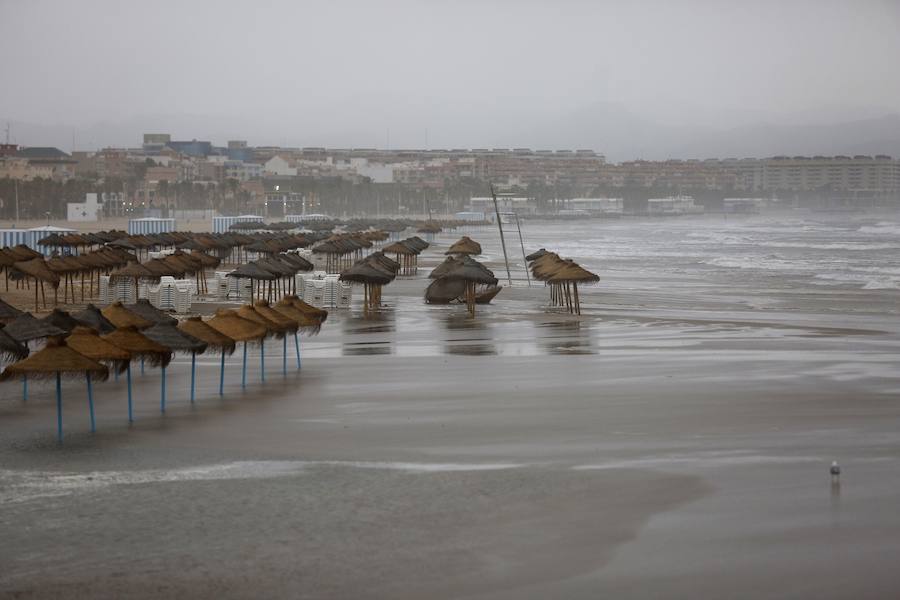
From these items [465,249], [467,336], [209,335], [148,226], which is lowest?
[467,336]

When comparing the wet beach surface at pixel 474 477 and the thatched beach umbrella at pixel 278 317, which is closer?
the wet beach surface at pixel 474 477

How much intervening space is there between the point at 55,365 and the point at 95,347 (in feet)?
2.88

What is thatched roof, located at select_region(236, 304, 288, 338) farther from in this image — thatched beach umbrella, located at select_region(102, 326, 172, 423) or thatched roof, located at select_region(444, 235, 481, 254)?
thatched roof, located at select_region(444, 235, 481, 254)

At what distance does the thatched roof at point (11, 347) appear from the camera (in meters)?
15.4

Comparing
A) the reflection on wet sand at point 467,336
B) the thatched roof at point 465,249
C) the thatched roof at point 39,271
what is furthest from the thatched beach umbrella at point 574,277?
the thatched roof at point 465,249

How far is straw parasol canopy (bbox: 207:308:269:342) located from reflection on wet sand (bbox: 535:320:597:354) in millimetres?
6188

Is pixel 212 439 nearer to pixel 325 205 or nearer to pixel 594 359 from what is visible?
pixel 594 359

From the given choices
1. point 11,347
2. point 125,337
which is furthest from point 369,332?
point 11,347

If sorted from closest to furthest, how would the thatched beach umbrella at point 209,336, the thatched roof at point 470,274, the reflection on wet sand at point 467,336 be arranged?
1. the thatched beach umbrella at point 209,336
2. the reflection on wet sand at point 467,336
3. the thatched roof at point 470,274

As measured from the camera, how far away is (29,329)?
16672 millimetres

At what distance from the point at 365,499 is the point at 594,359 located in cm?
1000

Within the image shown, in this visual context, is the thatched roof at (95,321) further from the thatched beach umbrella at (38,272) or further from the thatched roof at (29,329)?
the thatched beach umbrella at (38,272)

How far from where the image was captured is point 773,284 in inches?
1640

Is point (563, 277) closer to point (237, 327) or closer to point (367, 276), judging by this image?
point (367, 276)
